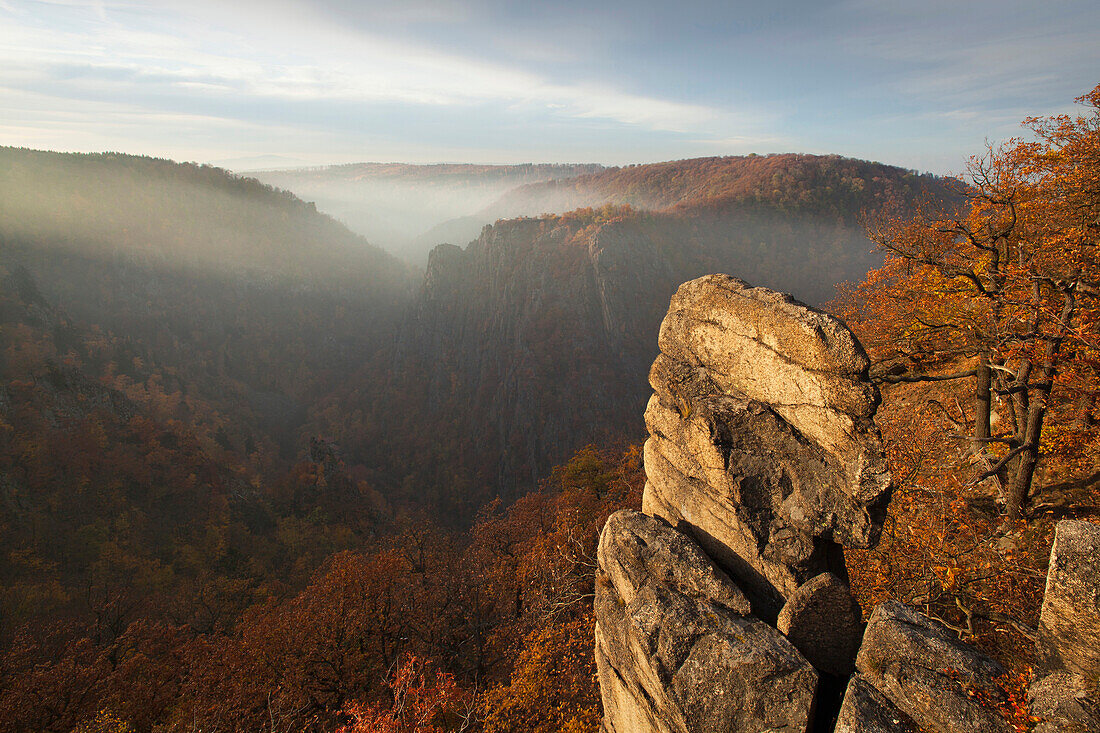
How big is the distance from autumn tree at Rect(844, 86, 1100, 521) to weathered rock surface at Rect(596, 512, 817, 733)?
27.9 ft

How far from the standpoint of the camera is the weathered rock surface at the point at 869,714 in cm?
670

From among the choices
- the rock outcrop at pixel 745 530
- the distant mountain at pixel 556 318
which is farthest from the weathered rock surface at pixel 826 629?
the distant mountain at pixel 556 318

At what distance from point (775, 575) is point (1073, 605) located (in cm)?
430

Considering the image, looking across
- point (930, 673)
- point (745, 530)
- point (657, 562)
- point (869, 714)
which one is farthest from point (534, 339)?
point (930, 673)

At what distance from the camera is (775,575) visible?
9.45m

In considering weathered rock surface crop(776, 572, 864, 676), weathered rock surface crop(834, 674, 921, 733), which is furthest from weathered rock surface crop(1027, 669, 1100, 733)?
weathered rock surface crop(776, 572, 864, 676)

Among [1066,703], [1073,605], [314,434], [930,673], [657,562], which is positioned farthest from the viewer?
[314,434]

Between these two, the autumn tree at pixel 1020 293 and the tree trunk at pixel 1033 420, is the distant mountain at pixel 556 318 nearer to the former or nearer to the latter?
the autumn tree at pixel 1020 293

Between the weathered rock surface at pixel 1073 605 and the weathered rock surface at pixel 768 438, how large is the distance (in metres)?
2.40

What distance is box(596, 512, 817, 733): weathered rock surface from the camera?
7.89 metres

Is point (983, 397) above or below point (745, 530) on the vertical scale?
above

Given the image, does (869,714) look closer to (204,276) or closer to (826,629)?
(826,629)

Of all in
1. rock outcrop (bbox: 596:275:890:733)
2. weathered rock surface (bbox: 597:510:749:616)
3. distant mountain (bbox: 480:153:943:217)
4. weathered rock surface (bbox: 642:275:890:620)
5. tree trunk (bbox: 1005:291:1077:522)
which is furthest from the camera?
distant mountain (bbox: 480:153:943:217)

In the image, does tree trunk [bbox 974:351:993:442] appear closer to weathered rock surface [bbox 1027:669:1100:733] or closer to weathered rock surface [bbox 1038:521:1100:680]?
weathered rock surface [bbox 1038:521:1100:680]
